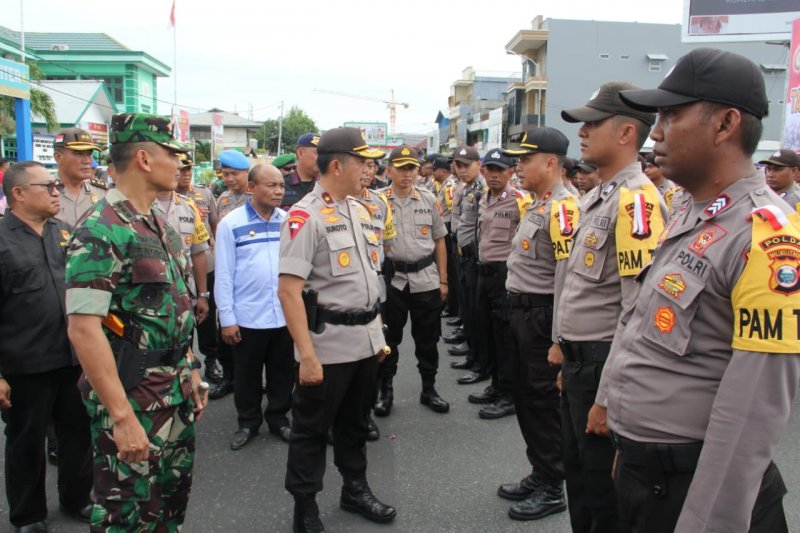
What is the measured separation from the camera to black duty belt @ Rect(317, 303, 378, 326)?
293cm

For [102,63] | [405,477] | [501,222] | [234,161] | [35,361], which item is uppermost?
[102,63]

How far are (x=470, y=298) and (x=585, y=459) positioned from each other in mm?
3863

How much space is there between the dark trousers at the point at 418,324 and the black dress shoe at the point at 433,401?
8 centimetres

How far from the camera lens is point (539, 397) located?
3.34 metres

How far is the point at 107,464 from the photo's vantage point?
2.13m

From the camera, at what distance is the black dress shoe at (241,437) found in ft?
13.4

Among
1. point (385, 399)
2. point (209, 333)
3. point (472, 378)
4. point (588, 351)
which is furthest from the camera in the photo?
point (209, 333)

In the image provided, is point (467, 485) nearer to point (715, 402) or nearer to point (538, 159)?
point (538, 159)

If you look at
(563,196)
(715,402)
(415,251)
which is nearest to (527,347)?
(563,196)

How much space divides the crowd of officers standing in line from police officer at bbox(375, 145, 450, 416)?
0.07ft

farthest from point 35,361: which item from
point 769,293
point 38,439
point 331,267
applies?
point 769,293

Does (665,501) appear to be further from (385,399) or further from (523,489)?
(385,399)

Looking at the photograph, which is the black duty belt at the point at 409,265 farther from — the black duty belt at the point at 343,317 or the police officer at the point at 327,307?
the black duty belt at the point at 343,317

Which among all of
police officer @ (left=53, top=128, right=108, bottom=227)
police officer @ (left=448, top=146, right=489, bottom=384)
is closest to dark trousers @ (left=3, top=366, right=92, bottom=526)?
police officer @ (left=53, top=128, right=108, bottom=227)
